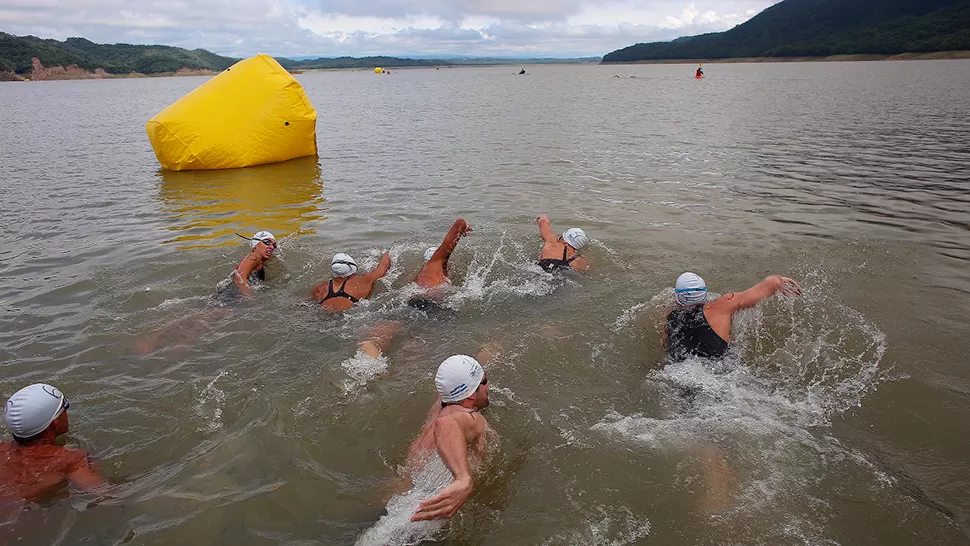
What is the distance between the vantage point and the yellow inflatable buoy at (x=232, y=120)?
48.7ft

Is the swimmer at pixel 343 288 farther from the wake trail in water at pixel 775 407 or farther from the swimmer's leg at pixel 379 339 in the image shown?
the wake trail in water at pixel 775 407

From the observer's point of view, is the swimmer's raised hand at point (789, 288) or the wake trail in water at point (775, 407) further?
the swimmer's raised hand at point (789, 288)

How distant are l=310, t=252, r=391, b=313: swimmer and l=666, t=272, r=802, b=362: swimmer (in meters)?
3.90

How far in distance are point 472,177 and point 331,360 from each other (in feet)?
34.4

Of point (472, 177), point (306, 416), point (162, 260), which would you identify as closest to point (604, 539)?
point (306, 416)

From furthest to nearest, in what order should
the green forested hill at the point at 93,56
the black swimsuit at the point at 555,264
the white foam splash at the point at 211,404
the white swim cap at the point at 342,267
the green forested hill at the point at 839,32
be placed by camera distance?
the green forested hill at the point at 93,56 → the green forested hill at the point at 839,32 → the black swimsuit at the point at 555,264 → the white swim cap at the point at 342,267 → the white foam splash at the point at 211,404

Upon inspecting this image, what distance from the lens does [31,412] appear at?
439cm

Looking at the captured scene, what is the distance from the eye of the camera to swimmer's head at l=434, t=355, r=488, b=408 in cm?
444

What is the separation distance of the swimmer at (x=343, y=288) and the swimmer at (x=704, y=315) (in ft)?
12.8

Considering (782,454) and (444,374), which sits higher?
(444,374)

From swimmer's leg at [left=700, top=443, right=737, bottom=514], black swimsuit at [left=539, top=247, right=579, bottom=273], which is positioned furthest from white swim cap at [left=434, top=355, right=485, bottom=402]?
black swimsuit at [left=539, top=247, right=579, bottom=273]

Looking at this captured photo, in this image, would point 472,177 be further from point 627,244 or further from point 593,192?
point 627,244

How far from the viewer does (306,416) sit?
529 cm

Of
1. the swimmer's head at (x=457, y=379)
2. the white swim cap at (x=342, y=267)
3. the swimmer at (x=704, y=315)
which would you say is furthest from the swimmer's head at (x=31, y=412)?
the swimmer at (x=704, y=315)
